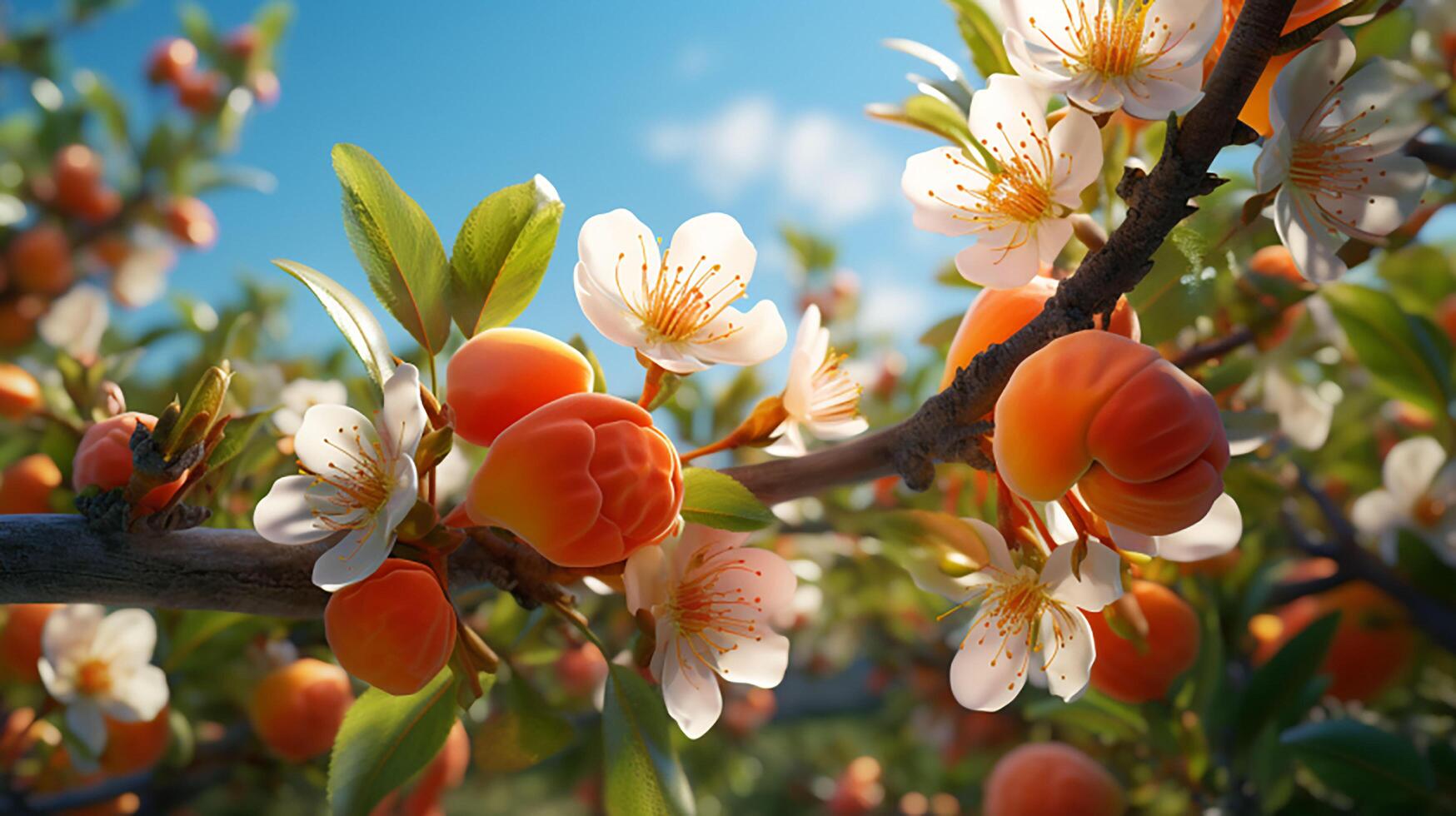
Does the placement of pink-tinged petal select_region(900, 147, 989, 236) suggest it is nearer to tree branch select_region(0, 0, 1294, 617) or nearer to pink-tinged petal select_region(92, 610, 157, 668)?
tree branch select_region(0, 0, 1294, 617)

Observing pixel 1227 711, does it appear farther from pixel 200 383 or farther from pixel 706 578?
pixel 200 383

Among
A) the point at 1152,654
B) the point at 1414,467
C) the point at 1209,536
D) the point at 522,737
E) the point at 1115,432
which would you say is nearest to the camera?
the point at 1115,432

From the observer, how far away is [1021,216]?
1.73 feet

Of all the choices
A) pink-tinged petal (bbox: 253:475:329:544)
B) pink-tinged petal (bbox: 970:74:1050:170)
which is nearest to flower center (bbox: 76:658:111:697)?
pink-tinged petal (bbox: 253:475:329:544)

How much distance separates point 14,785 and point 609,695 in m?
0.92

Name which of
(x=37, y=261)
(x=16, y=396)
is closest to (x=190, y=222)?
(x=37, y=261)

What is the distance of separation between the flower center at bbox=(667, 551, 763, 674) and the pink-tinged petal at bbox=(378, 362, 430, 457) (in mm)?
176

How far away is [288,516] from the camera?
0.47m

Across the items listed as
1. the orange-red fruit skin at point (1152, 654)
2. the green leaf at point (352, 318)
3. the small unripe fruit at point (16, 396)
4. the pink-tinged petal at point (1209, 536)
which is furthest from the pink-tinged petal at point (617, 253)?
the small unripe fruit at point (16, 396)

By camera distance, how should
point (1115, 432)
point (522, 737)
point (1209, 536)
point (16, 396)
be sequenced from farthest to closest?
point (16, 396)
point (522, 737)
point (1209, 536)
point (1115, 432)

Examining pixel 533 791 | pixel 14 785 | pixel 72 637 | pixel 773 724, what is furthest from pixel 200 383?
pixel 773 724

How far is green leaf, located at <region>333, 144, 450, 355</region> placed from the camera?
1.67 ft

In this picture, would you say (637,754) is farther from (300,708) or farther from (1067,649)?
(300,708)

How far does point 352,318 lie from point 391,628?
6.5 inches
